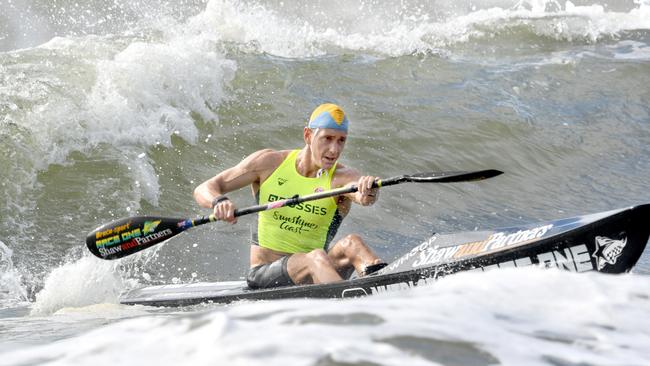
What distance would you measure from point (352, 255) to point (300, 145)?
4.86 m

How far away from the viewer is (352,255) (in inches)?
223

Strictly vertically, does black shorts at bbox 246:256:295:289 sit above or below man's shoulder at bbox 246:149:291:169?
below

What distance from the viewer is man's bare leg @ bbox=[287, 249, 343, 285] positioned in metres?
5.50

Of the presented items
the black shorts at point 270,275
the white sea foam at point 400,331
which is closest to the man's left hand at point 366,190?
the black shorts at point 270,275

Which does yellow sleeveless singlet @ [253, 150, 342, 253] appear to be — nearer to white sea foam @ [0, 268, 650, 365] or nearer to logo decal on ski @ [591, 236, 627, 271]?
logo decal on ski @ [591, 236, 627, 271]

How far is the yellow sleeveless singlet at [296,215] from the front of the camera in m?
6.00

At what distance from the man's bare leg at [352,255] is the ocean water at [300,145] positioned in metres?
0.88

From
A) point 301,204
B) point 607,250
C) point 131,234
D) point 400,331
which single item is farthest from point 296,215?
point 400,331

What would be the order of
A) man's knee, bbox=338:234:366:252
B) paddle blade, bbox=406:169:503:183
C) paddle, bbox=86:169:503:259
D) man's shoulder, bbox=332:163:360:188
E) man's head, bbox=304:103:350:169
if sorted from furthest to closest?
paddle, bbox=86:169:503:259
man's shoulder, bbox=332:163:360:188
man's head, bbox=304:103:350:169
man's knee, bbox=338:234:366:252
paddle blade, bbox=406:169:503:183

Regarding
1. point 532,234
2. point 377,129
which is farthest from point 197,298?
point 377,129

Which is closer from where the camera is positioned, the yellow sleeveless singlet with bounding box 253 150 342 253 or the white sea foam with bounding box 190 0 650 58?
the yellow sleeveless singlet with bounding box 253 150 342 253

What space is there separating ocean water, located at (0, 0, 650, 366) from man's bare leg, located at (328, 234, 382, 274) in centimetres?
88

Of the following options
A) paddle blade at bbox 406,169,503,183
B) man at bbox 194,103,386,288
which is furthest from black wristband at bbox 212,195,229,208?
paddle blade at bbox 406,169,503,183

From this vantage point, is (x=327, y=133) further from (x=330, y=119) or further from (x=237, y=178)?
(x=237, y=178)
